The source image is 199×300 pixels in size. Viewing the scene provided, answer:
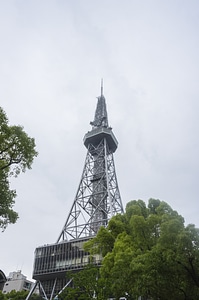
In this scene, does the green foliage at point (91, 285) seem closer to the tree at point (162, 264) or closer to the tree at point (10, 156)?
the tree at point (162, 264)

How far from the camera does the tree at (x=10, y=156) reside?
1159 cm

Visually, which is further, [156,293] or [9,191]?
[156,293]

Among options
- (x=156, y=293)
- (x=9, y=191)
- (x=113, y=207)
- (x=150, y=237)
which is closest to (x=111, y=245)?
(x=150, y=237)

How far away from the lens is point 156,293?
12.8 m

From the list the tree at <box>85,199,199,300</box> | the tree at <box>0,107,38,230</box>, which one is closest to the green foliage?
the tree at <box>85,199,199,300</box>

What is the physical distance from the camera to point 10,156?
12.1m

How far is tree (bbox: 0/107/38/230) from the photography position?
1159 centimetres

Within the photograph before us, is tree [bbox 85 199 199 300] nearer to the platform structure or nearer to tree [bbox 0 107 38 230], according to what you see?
tree [bbox 0 107 38 230]

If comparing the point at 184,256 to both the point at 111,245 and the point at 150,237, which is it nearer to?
the point at 150,237

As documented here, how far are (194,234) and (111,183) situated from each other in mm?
40200

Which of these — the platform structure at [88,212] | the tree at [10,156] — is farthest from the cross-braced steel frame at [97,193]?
the tree at [10,156]

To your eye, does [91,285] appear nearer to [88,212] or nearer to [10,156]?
[10,156]

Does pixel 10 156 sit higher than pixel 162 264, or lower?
higher

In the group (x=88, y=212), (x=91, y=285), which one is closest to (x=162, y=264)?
(x=91, y=285)
